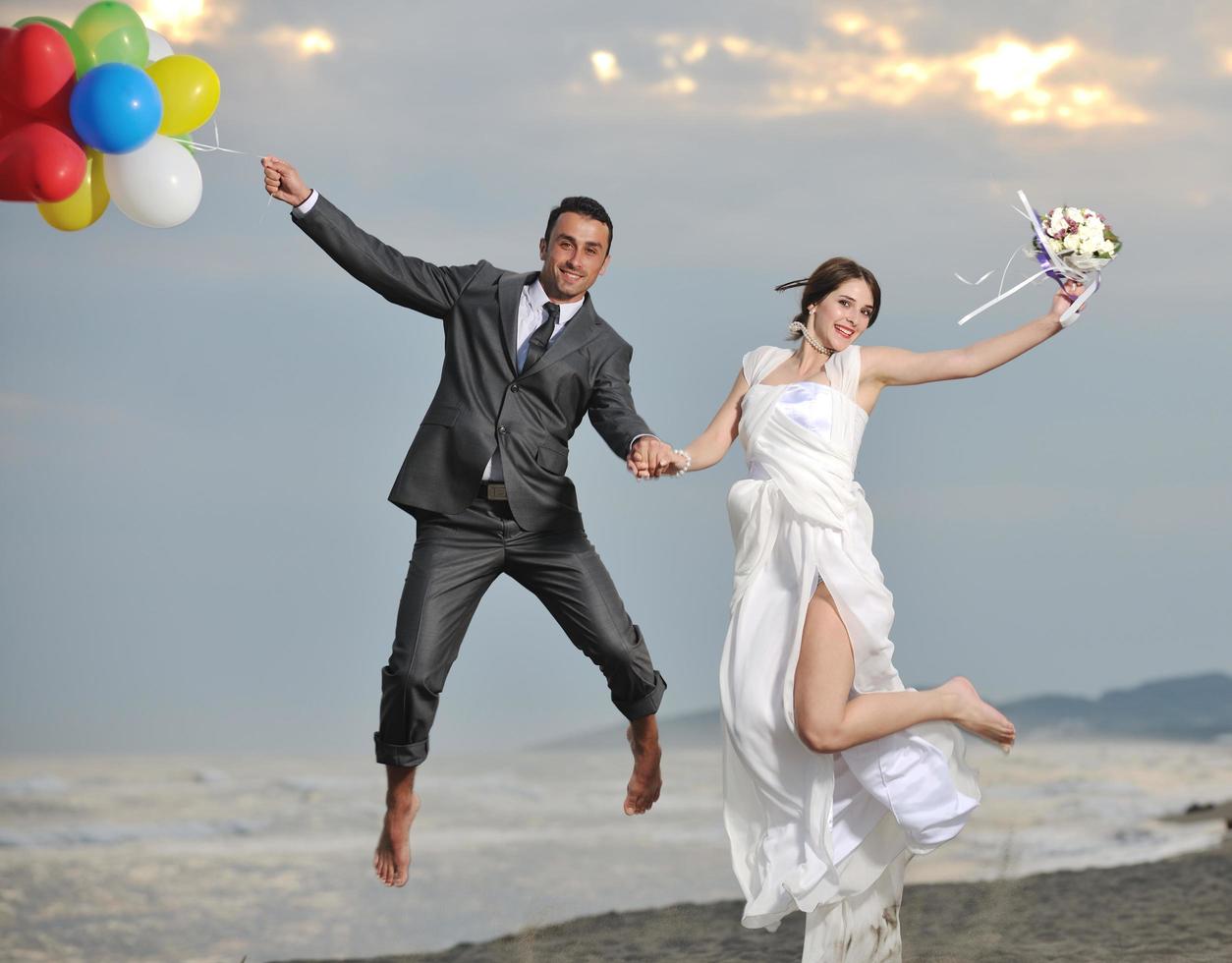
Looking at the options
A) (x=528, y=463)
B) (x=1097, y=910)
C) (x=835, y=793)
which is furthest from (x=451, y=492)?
(x=1097, y=910)

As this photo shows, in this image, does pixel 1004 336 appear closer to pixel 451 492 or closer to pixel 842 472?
pixel 842 472

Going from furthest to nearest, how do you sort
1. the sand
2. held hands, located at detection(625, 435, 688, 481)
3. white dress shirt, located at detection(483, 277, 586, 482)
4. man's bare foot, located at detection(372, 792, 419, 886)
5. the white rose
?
1. the sand
2. man's bare foot, located at detection(372, 792, 419, 886)
3. white dress shirt, located at detection(483, 277, 586, 482)
4. the white rose
5. held hands, located at detection(625, 435, 688, 481)

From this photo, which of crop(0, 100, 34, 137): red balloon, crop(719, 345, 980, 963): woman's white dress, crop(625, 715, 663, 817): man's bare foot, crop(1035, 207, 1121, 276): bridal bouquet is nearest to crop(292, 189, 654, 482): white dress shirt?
crop(719, 345, 980, 963): woman's white dress

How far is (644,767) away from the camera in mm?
5621

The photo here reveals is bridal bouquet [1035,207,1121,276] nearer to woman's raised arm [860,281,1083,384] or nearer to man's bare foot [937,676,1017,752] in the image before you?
woman's raised arm [860,281,1083,384]

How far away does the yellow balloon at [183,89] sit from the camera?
16.4 feet

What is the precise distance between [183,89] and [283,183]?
46 centimetres

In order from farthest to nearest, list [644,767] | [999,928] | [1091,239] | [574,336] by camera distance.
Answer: [999,928]
[644,767]
[574,336]
[1091,239]

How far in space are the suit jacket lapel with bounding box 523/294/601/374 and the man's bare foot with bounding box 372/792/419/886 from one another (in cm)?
158

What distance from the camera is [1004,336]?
16.2ft

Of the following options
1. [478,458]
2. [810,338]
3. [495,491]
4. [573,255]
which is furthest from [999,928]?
[573,255]

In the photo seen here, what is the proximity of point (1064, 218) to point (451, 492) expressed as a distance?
85.7 inches

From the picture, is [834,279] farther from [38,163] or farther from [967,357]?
[38,163]

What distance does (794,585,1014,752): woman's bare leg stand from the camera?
185 inches
